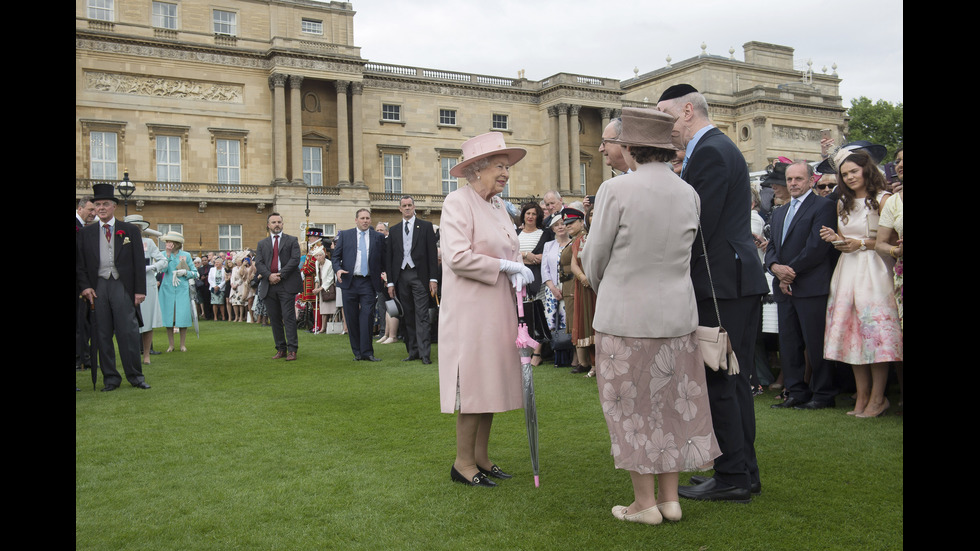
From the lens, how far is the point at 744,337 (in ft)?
15.2

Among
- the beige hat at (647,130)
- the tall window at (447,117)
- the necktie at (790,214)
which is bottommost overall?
the necktie at (790,214)

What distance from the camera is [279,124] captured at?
42531 millimetres

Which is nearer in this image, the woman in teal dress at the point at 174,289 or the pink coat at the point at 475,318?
the pink coat at the point at 475,318

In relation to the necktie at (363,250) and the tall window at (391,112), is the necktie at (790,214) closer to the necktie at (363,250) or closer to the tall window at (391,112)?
the necktie at (363,250)

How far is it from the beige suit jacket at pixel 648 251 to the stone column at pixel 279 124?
40.4 meters

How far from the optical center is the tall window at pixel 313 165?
45.2 m

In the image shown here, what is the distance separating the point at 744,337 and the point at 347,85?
43.0 meters

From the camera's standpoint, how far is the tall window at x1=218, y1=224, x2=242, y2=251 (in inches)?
1650

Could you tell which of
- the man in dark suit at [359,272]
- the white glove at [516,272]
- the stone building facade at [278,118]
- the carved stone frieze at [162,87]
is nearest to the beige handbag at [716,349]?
the white glove at [516,272]

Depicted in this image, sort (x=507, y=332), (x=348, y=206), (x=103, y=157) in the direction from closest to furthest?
(x=507, y=332), (x=103, y=157), (x=348, y=206)

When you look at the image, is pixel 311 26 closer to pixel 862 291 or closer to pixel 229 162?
pixel 229 162
